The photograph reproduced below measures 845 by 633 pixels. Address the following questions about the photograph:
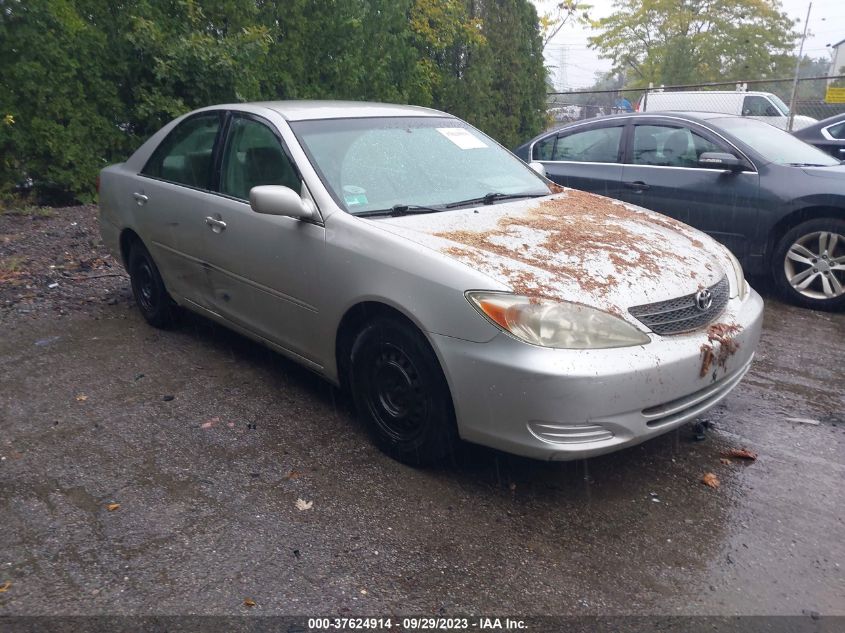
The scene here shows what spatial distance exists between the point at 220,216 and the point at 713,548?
3097mm

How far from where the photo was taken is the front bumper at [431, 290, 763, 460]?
9.54ft

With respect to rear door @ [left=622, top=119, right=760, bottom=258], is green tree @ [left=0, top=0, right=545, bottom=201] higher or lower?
higher

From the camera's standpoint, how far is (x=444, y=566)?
2814 mm

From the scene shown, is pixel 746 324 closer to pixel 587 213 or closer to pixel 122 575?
pixel 587 213

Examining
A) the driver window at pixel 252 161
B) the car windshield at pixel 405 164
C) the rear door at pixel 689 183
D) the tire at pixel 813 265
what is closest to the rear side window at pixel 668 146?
the rear door at pixel 689 183

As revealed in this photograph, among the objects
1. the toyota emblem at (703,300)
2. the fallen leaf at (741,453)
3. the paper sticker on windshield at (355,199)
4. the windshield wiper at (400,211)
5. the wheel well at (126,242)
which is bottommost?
the fallen leaf at (741,453)

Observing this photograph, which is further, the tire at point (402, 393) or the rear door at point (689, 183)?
the rear door at point (689, 183)

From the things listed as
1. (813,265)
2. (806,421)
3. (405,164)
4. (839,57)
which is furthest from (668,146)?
(839,57)

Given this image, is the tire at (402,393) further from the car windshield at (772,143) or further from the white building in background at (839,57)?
the white building in background at (839,57)

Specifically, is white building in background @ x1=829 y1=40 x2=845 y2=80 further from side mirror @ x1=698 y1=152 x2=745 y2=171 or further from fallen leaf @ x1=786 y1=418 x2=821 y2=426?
fallen leaf @ x1=786 y1=418 x2=821 y2=426

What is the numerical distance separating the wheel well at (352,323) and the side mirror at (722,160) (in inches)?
164

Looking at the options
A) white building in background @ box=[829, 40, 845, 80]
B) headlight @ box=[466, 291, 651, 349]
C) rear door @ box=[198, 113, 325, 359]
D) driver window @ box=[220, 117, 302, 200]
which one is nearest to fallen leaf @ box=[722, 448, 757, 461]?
headlight @ box=[466, 291, 651, 349]

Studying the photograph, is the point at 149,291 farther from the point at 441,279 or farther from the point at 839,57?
the point at 839,57

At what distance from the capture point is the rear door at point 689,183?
21.0ft
